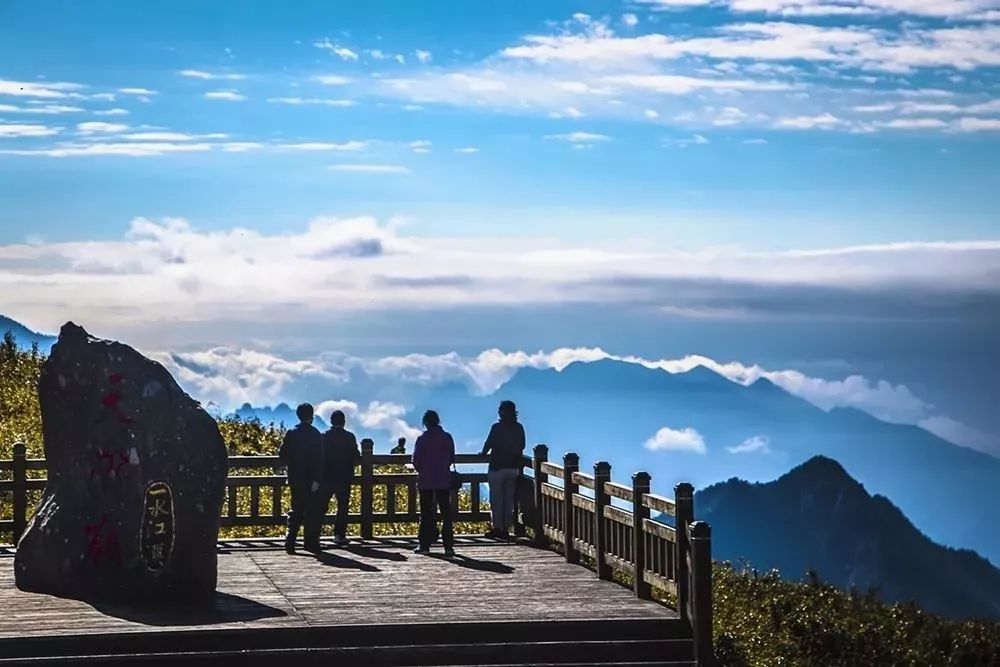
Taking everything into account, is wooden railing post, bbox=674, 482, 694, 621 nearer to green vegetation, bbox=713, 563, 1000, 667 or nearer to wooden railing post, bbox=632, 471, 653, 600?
green vegetation, bbox=713, 563, 1000, 667

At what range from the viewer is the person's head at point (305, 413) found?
24.8 metres

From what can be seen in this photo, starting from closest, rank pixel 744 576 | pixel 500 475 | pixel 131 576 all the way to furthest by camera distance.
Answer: pixel 131 576, pixel 500 475, pixel 744 576

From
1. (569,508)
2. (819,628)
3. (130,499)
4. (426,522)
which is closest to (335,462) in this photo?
(426,522)

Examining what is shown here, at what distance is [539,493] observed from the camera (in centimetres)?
2605

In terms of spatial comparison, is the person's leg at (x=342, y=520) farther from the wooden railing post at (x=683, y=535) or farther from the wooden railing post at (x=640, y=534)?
the wooden railing post at (x=683, y=535)

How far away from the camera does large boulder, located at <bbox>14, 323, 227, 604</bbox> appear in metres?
20.2

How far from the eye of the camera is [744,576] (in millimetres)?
31078

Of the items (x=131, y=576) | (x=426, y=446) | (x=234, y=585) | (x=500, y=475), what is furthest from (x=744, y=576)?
(x=131, y=576)

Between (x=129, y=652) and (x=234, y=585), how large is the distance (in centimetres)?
417

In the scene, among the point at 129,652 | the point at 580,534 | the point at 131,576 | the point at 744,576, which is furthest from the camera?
the point at 744,576

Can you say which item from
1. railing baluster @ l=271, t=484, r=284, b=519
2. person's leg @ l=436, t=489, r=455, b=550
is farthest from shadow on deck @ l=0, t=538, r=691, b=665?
railing baluster @ l=271, t=484, r=284, b=519

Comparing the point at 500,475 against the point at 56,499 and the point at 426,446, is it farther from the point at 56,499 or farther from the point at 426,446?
the point at 56,499

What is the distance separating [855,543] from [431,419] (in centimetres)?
14359

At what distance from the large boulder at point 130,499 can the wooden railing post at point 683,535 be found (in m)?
5.80
